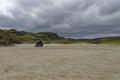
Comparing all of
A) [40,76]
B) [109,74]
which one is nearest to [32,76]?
[40,76]

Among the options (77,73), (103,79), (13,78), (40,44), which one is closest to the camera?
(103,79)

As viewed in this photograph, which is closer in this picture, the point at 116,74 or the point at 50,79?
the point at 50,79

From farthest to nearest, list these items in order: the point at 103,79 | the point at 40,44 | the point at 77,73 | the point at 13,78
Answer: the point at 40,44 < the point at 77,73 < the point at 13,78 < the point at 103,79

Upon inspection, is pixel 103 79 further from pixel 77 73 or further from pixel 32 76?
pixel 32 76

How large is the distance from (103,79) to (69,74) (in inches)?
91.9

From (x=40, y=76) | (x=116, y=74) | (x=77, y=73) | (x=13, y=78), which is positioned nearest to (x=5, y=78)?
(x=13, y=78)

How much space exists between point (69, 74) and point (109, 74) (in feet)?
7.79

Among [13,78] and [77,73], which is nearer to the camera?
[13,78]

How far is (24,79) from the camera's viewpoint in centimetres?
1195

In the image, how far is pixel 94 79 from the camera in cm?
1166

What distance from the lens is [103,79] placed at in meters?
11.5

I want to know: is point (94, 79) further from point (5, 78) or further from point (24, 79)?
point (5, 78)

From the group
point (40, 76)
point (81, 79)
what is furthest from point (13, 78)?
point (81, 79)

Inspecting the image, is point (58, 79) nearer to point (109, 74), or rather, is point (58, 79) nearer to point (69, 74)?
point (69, 74)
